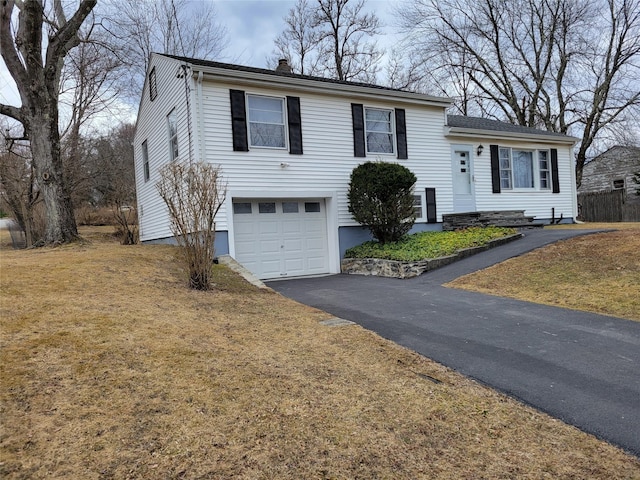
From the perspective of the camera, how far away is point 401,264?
33.1 feet

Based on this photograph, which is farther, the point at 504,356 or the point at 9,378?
the point at 504,356

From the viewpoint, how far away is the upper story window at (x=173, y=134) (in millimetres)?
11791

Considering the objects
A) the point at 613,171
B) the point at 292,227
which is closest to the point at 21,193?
the point at 292,227

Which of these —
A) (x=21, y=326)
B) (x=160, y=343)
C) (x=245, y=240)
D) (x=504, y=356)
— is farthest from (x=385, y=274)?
(x=21, y=326)

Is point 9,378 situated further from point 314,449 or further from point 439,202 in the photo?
point 439,202

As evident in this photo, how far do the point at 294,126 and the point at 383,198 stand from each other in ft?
10.3

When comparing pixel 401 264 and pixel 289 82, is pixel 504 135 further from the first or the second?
pixel 289 82

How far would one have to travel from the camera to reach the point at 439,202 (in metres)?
14.1

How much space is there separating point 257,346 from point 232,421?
1573mm

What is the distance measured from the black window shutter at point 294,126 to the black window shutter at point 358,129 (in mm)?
1786

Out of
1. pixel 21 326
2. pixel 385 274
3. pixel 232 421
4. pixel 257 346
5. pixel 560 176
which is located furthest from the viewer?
pixel 560 176

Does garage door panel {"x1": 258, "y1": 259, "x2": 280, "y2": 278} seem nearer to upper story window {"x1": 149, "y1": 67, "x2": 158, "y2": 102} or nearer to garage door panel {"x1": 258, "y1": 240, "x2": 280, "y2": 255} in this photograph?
garage door panel {"x1": 258, "y1": 240, "x2": 280, "y2": 255}

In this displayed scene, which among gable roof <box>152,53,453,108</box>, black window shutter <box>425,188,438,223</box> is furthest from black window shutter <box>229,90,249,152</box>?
black window shutter <box>425,188,438,223</box>

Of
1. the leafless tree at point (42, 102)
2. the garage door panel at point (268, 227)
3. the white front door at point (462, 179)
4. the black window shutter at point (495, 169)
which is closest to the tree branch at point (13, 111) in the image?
the leafless tree at point (42, 102)
